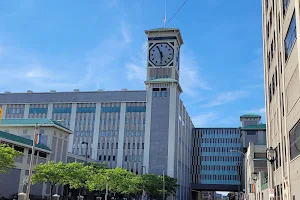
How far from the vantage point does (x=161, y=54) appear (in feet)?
398

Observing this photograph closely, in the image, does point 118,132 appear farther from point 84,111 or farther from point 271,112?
point 271,112

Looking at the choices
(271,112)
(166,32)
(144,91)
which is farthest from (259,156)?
(166,32)

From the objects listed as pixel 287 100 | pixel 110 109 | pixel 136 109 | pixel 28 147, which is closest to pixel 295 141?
pixel 287 100

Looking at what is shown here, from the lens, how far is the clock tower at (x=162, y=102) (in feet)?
349

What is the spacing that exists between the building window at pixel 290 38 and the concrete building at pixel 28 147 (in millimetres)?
41637

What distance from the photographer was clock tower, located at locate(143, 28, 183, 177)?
10638cm

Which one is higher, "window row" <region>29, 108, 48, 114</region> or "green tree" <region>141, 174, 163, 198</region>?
"window row" <region>29, 108, 48, 114</region>

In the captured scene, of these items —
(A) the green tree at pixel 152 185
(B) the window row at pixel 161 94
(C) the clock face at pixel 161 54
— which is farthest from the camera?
(C) the clock face at pixel 161 54

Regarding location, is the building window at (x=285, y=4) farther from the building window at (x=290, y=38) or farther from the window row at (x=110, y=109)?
the window row at (x=110, y=109)

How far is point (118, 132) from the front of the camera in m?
113

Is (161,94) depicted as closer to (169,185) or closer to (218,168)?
(169,185)

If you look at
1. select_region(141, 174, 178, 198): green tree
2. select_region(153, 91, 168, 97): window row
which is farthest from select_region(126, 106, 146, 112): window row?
select_region(141, 174, 178, 198): green tree

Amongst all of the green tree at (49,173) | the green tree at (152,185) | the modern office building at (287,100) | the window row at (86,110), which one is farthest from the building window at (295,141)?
the window row at (86,110)

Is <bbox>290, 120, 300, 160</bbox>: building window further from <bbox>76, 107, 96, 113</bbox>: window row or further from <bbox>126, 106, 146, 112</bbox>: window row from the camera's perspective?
<bbox>76, 107, 96, 113</bbox>: window row
